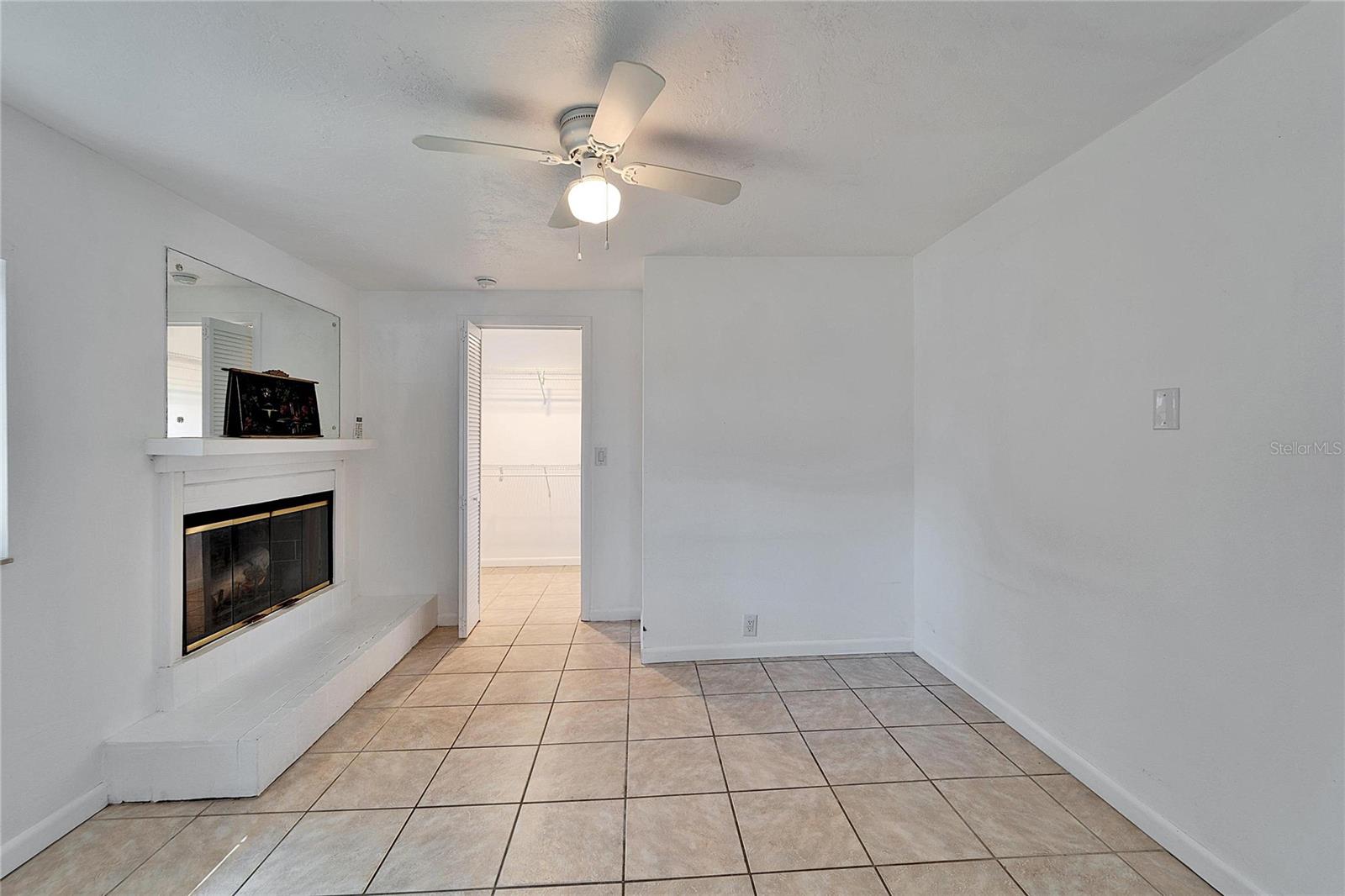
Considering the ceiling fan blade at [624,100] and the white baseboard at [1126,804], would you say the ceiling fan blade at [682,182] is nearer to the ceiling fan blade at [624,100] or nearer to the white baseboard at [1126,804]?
the ceiling fan blade at [624,100]

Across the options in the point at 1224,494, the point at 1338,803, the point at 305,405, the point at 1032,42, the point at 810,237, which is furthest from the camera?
the point at 305,405

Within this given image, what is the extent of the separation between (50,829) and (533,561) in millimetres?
4019

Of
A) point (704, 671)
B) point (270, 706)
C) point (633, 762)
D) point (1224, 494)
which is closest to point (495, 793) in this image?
point (633, 762)

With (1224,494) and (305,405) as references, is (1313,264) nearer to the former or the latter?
(1224,494)

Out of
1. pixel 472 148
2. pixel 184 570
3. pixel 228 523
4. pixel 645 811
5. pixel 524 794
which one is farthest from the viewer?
pixel 228 523

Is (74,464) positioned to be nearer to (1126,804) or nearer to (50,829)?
(50,829)

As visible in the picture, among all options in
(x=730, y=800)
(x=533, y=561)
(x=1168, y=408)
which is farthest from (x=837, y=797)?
(x=533, y=561)

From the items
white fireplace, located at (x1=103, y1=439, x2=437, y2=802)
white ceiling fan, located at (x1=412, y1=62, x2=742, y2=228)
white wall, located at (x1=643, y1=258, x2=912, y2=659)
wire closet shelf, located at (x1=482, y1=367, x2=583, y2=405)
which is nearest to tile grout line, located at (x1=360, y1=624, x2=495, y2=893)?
white fireplace, located at (x1=103, y1=439, x2=437, y2=802)

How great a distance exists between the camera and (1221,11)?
1.41 metres

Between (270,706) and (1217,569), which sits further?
(270,706)

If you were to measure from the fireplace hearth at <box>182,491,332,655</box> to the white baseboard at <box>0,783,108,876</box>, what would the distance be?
56cm

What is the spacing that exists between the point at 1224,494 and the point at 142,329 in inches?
143

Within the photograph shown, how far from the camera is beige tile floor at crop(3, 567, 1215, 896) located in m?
1.69

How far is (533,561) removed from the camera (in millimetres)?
5824
